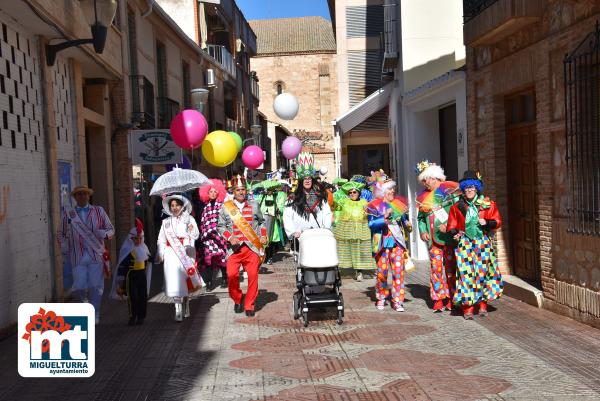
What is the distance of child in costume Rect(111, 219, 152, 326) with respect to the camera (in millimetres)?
8969

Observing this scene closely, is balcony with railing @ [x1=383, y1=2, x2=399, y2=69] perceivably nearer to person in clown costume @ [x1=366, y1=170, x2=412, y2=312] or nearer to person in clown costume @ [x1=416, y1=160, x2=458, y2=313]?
person in clown costume @ [x1=366, y1=170, x2=412, y2=312]

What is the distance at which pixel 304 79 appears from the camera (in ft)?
182

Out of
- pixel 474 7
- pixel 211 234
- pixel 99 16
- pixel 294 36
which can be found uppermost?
pixel 294 36

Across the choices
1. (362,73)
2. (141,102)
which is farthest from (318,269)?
(362,73)

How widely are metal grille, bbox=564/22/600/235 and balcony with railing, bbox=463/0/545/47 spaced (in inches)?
41.5

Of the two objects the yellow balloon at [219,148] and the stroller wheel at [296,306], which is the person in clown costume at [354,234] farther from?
the stroller wheel at [296,306]

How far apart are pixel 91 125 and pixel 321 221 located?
661 centimetres

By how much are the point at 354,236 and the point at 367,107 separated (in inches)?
313

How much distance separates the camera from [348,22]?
22.6 m

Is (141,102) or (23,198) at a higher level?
(141,102)

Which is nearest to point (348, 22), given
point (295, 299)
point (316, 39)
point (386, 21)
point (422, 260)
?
point (386, 21)

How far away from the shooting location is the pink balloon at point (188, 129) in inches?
502

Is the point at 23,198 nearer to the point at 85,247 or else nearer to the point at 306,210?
the point at 85,247

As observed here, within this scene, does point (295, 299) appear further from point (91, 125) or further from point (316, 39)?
point (316, 39)
